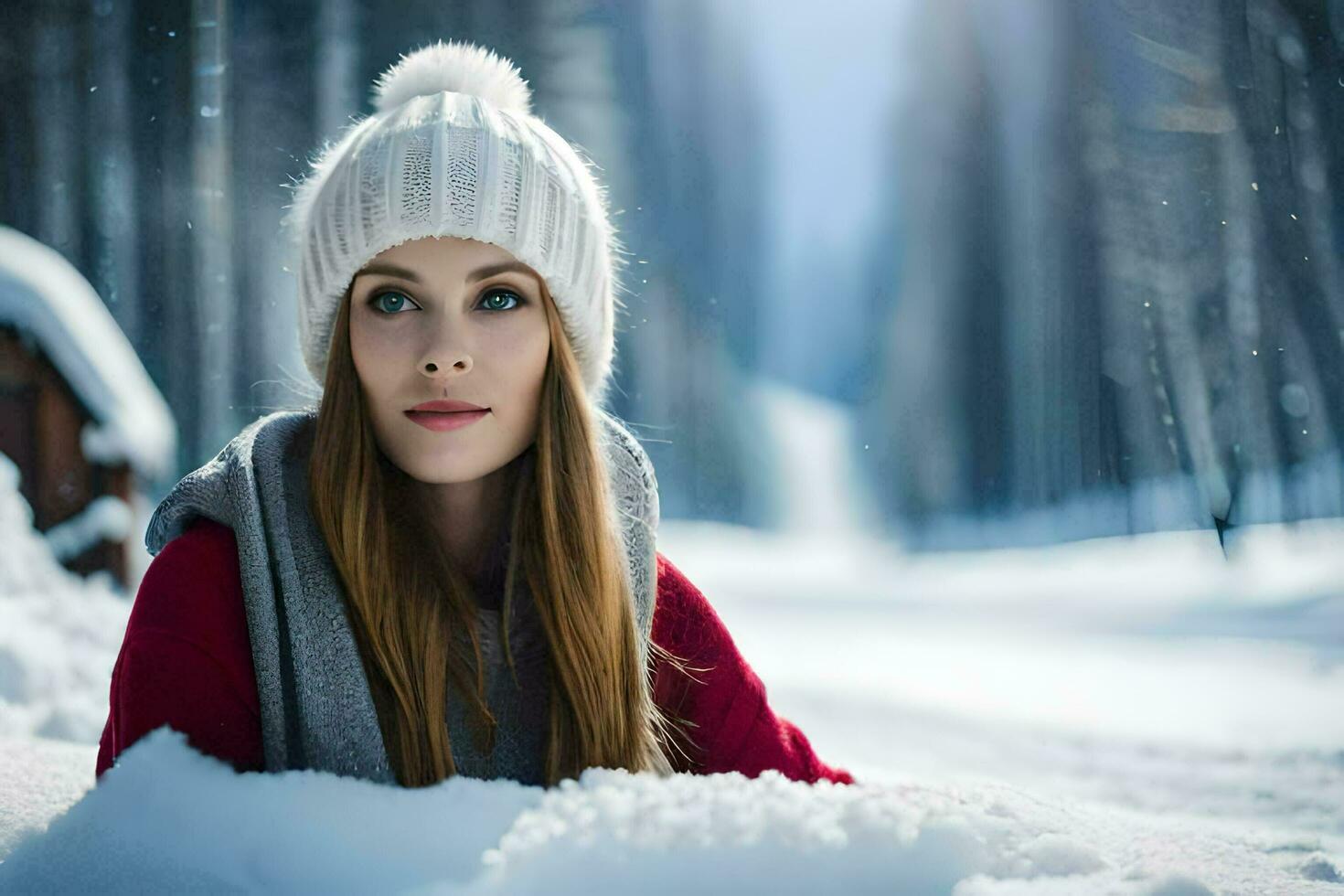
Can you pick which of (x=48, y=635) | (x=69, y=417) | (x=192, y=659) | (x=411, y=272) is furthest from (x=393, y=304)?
(x=69, y=417)

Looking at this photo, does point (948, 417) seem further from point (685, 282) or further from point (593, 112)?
point (593, 112)

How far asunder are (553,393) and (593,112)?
278 centimetres

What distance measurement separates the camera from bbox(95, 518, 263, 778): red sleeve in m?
0.96

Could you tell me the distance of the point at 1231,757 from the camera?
2.29 m

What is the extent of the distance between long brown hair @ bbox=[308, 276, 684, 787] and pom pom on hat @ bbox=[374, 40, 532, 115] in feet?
0.88

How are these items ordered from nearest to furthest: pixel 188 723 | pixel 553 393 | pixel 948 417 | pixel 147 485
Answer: pixel 188 723 < pixel 553 393 < pixel 147 485 < pixel 948 417

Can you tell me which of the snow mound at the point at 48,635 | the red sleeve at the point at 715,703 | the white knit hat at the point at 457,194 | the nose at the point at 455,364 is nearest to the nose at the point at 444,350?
the nose at the point at 455,364

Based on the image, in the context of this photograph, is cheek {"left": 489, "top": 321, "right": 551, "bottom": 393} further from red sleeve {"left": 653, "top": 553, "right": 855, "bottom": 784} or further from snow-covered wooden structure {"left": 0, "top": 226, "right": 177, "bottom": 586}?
snow-covered wooden structure {"left": 0, "top": 226, "right": 177, "bottom": 586}

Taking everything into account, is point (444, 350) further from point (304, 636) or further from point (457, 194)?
point (304, 636)

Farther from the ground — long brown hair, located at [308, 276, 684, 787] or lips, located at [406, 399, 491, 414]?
lips, located at [406, 399, 491, 414]

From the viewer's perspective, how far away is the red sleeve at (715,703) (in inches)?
50.7

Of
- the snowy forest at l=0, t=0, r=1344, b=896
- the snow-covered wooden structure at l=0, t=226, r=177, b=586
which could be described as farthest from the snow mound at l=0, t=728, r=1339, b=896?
the snow-covered wooden structure at l=0, t=226, r=177, b=586

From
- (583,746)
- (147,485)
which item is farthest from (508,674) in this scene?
(147,485)

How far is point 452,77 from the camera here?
1254 mm
